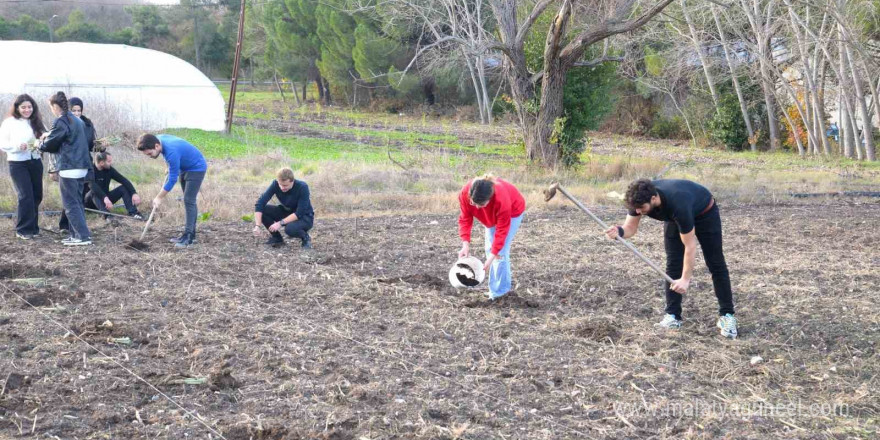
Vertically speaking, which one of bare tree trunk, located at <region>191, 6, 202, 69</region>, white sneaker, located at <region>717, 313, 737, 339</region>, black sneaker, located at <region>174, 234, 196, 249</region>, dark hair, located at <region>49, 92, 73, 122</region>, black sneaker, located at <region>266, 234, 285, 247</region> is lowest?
black sneaker, located at <region>174, 234, 196, 249</region>

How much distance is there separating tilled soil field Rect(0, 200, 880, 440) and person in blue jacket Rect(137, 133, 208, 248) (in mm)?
349

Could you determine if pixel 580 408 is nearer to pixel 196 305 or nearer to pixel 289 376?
pixel 289 376

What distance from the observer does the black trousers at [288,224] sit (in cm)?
898

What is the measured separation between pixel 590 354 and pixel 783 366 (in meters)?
1.32

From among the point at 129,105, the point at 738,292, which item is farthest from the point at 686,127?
the point at 738,292

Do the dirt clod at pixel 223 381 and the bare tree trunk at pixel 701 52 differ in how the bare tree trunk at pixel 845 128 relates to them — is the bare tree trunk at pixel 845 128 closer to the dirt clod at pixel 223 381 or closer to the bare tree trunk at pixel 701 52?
the bare tree trunk at pixel 701 52

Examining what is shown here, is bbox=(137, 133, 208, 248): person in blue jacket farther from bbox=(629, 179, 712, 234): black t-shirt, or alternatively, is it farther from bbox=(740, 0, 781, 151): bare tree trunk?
bbox=(740, 0, 781, 151): bare tree trunk

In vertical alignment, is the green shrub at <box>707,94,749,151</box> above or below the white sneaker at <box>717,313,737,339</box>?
above

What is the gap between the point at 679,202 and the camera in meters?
5.61

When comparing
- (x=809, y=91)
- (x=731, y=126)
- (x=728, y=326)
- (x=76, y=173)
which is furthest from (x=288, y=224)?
(x=731, y=126)

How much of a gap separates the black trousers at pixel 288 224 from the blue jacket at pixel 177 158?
889mm

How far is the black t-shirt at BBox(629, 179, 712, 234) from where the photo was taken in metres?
5.62

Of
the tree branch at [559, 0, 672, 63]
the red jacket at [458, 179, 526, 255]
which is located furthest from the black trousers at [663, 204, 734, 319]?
the tree branch at [559, 0, 672, 63]

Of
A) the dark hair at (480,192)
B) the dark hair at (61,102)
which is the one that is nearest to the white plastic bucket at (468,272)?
the dark hair at (480,192)
